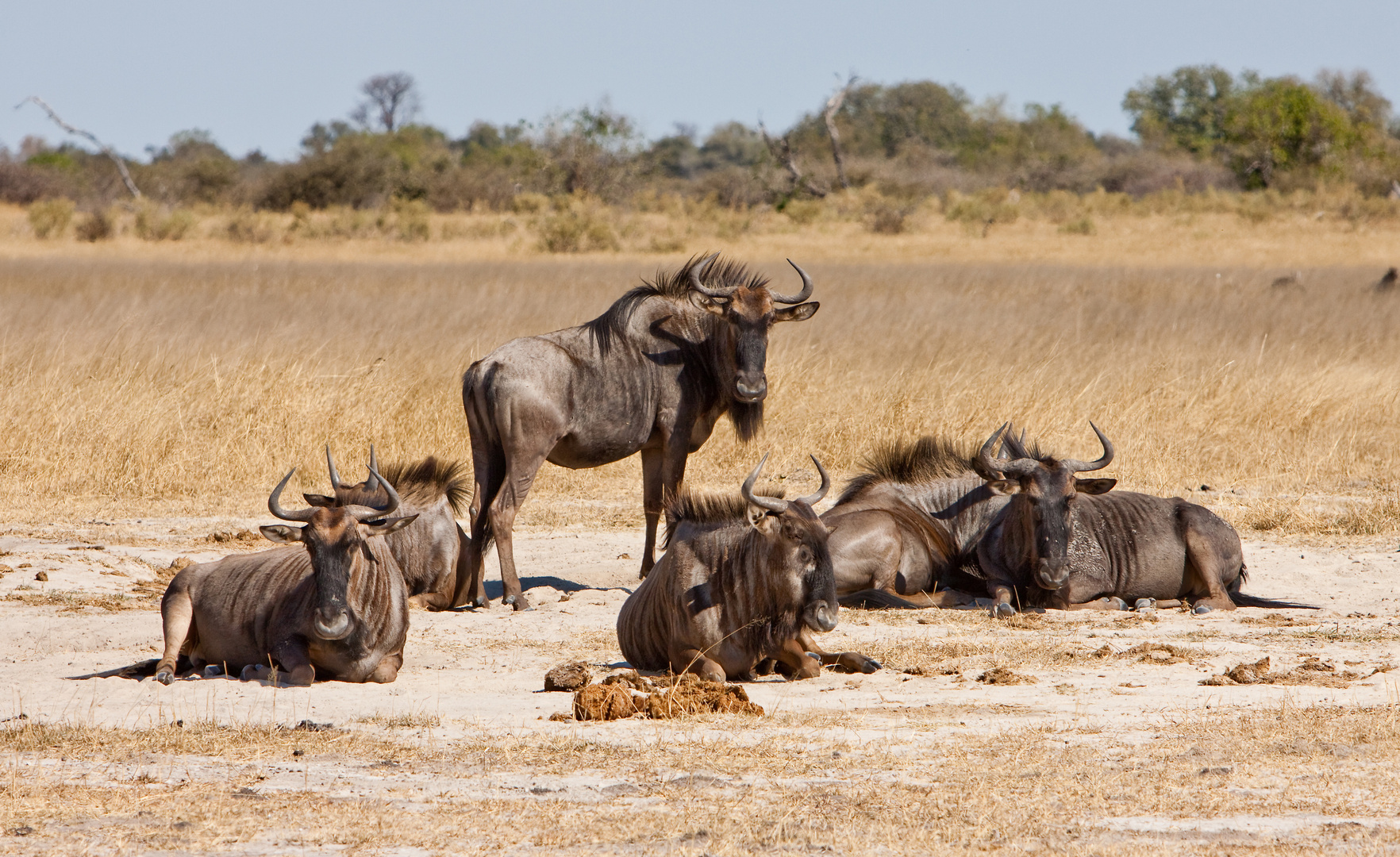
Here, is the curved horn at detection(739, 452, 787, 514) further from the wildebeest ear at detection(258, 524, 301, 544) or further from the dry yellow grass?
the dry yellow grass

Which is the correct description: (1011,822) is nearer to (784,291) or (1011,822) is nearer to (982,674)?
(982,674)

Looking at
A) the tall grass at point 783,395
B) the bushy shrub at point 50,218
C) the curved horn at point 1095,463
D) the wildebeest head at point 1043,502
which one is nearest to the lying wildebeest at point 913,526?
the wildebeest head at point 1043,502

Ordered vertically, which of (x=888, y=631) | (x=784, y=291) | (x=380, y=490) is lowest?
(x=888, y=631)

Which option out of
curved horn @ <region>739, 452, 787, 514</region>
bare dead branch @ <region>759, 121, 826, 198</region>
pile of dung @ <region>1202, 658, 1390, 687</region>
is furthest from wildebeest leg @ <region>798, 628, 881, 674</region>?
bare dead branch @ <region>759, 121, 826, 198</region>

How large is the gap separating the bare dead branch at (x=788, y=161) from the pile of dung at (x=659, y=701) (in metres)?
36.7

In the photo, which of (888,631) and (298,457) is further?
(298,457)

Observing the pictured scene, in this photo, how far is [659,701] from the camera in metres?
5.96

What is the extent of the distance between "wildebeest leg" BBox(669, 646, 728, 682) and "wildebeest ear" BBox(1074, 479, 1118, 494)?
3214 mm

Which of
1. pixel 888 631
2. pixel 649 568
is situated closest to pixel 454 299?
pixel 649 568

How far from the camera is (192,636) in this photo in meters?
7.25

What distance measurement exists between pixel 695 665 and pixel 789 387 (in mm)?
7447

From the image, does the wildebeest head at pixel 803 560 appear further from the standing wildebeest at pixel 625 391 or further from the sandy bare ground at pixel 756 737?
the standing wildebeest at pixel 625 391

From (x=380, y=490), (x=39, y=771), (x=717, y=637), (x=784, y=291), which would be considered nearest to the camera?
(x=39, y=771)

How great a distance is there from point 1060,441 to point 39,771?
938cm
